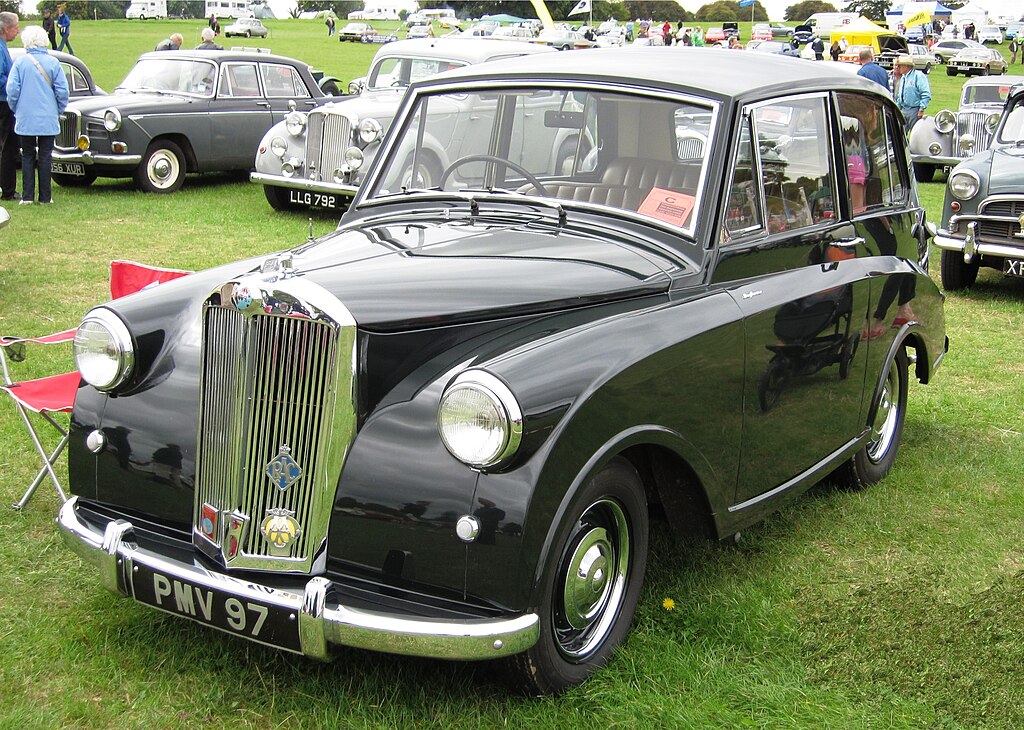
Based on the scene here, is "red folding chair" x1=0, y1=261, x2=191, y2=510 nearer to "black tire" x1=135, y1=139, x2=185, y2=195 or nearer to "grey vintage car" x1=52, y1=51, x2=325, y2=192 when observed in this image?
"grey vintage car" x1=52, y1=51, x2=325, y2=192

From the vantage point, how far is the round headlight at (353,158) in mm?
11727

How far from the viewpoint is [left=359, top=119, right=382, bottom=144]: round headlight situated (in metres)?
11.8

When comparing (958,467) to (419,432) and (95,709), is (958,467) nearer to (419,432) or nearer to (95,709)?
(419,432)

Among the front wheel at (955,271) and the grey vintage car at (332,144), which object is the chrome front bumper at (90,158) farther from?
the front wheel at (955,271)

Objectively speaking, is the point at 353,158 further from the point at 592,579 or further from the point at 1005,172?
the point at 592,579

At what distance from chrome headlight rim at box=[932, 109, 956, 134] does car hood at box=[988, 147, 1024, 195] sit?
264 inches

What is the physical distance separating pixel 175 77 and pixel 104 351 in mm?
11605

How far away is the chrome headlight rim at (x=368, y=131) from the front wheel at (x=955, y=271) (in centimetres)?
601

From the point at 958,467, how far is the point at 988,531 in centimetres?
80

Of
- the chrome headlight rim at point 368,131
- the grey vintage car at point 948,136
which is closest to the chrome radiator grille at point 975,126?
the grey vintage car at point 948,136

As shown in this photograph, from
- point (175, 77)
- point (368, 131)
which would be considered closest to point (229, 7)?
point (175, 77)

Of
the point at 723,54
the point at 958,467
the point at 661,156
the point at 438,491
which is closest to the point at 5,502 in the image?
the point at 438,491

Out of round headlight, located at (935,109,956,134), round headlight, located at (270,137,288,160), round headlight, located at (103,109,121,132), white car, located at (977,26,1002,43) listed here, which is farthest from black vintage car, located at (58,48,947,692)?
white car, located at (977,26,1002,43)

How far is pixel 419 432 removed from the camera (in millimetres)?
2986
